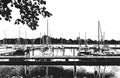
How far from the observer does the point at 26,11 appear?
242 inches

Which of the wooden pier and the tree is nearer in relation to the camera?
the tree

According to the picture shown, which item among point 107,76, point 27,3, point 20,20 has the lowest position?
point 107,76

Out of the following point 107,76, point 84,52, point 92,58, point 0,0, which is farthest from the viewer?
point 84,52

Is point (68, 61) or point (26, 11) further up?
point (26, 11)

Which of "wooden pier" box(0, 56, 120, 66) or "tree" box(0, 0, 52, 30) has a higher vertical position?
"tree" box(0, 0, 52, 30)

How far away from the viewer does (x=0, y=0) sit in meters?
5.80

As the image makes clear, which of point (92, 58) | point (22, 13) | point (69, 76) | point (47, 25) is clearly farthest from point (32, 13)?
point (47, 25)

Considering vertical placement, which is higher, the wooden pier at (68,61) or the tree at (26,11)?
the tree at (26,11)

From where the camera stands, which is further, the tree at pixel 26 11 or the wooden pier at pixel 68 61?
the wooden pier at pixel 68 61

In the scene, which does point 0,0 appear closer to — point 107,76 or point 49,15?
point 49,15

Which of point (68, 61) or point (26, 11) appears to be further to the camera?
point (68, 61)

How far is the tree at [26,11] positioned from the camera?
233 inches

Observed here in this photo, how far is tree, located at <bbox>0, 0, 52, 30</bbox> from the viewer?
5926 mm

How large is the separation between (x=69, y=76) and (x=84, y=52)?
2767 cm
